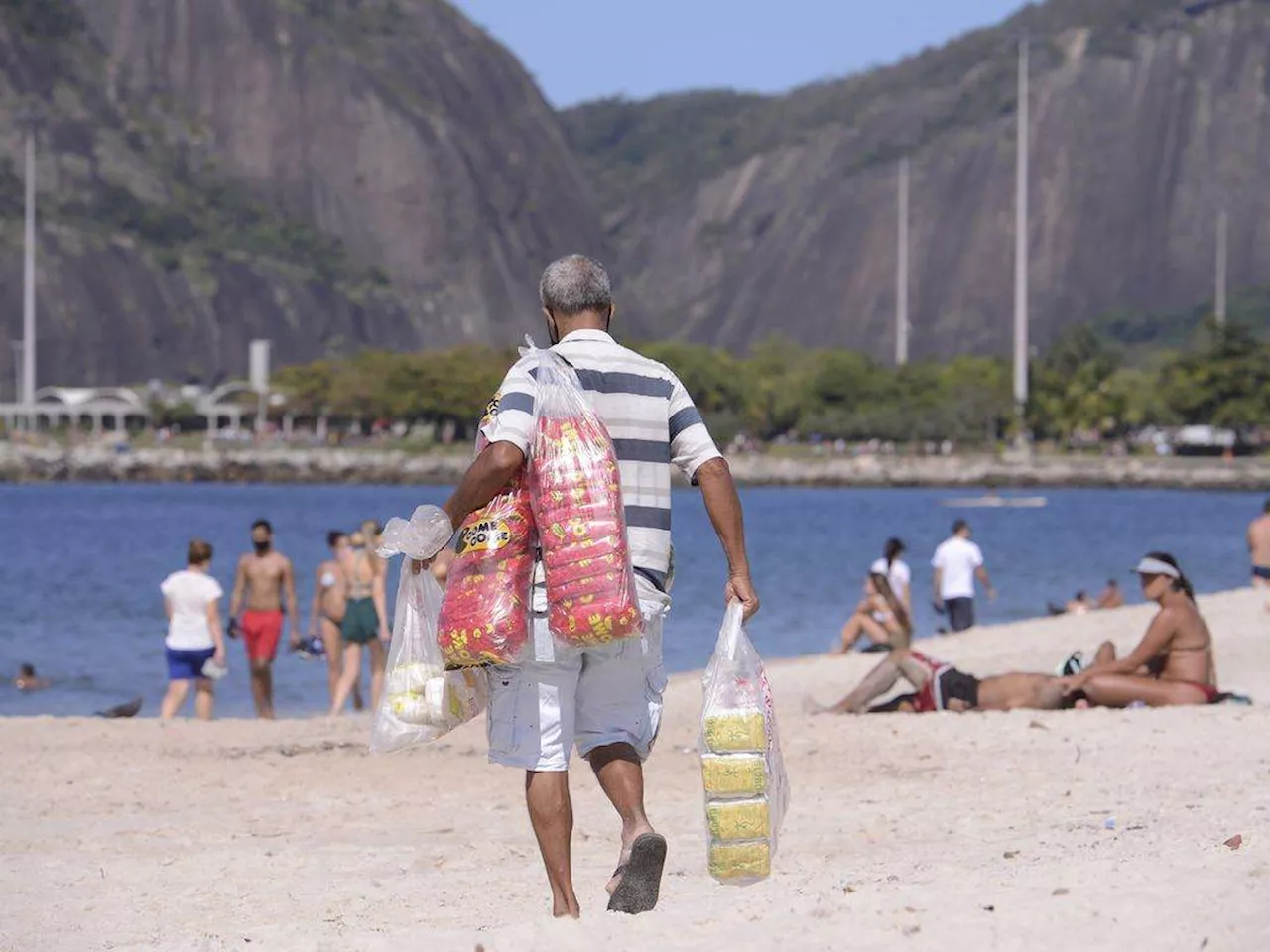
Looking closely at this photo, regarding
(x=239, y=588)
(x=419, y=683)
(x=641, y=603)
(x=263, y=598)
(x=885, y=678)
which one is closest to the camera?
(x=641, y=603)

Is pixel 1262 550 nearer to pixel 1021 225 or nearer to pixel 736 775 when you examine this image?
pixel 736 775

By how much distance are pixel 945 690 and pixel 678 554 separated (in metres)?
45.0

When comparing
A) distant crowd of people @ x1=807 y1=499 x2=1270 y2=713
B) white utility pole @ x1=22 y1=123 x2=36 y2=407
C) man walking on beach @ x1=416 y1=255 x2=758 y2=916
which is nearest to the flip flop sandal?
Answer: man walking on beach @ x1=416 y1=255 x2=758 y2=916

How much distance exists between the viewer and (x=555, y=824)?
22.5 ft

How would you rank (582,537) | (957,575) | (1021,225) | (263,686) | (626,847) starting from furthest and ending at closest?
1. (1021,225)
2. (957,575)
3. (263,686)
4. (626,847)
5. (582,537)

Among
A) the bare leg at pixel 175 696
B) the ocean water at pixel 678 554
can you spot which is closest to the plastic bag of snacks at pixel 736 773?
the bare leg at pixel 175 696

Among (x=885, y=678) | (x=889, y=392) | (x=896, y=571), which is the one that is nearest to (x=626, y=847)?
(x=885, y=678)

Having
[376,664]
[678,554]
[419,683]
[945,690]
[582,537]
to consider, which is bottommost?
[678,554]

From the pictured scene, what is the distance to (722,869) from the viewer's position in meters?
6.92

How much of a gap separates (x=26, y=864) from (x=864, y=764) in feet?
16.4

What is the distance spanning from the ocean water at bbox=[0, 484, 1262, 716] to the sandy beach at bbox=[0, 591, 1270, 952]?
838 cm

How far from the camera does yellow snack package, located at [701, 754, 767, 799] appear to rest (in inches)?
271

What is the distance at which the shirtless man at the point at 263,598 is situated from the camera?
668 inches

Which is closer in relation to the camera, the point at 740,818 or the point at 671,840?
the point at 740,818
